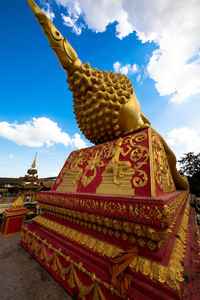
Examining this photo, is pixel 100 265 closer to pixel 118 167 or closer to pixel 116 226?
pixel 116 226

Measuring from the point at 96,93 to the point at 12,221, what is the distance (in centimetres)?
406

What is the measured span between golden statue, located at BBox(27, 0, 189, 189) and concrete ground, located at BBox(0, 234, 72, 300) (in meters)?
2.75

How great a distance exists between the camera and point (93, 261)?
1459 mm

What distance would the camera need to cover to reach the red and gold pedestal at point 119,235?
3.46 feet

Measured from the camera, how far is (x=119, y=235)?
1.40 meters

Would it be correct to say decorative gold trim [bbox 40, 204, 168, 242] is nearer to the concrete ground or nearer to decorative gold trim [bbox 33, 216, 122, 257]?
decorative gold trim [bbox 33, 216, 122, 257]

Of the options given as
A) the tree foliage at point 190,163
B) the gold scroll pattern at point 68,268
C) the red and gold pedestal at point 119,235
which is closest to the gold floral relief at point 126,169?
the red and gold pedestal at point 119,235

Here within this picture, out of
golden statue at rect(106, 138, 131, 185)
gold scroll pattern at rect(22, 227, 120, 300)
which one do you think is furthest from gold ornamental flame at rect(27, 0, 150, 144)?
gold scroll pattern at rect(22, 227, 120, 300)

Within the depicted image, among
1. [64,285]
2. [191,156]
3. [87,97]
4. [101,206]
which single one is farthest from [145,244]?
[191,156]

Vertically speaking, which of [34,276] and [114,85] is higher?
[114,85]

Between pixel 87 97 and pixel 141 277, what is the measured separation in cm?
306

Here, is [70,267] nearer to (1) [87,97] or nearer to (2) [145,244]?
(2) [145,244]

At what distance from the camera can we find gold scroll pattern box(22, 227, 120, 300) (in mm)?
1219

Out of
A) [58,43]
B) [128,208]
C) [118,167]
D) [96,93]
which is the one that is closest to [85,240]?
[128,208]
